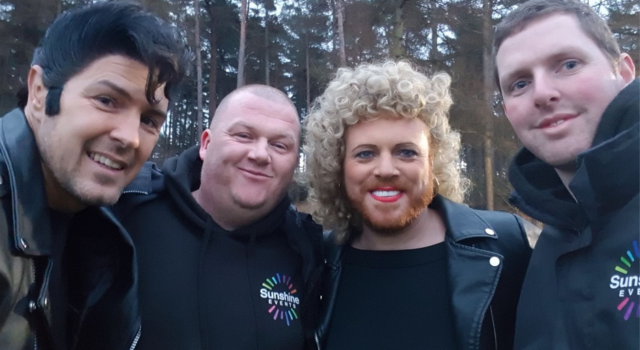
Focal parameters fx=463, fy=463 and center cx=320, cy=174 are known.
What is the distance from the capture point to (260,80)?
77.5 ft

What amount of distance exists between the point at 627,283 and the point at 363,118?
1637mm

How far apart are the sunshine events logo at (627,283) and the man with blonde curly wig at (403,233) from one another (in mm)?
815

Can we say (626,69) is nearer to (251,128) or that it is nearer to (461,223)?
(461,223)

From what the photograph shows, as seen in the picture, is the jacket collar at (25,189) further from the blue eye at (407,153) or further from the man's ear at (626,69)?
the man's ear at (626,69)

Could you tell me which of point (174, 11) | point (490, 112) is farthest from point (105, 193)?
point (174, 11)

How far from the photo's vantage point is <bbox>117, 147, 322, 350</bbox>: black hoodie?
2.38 metres

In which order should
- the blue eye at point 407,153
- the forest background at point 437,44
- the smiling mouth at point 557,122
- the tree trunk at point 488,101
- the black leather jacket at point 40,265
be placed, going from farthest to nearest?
the tree trunk at point 488,101 < the forest background at point 437,44 < the blue eye at point 407,153 < the smiling mouth at point 557,122 < the black leather jacket at point 40,265

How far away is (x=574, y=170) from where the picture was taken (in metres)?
1.96

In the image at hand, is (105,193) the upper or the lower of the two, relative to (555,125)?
lower

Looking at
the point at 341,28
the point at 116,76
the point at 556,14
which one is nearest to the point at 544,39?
the point at 556,14

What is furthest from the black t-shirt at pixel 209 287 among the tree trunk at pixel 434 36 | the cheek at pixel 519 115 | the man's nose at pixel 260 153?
the tree trunk at pixel 434 36

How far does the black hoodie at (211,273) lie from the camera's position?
2.38m

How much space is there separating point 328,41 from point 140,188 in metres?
19.2

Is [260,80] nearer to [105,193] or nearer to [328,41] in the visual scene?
[328,41]
